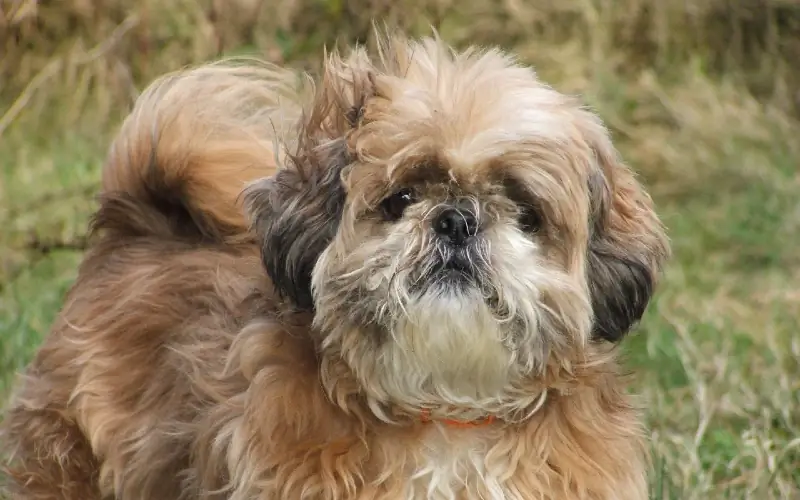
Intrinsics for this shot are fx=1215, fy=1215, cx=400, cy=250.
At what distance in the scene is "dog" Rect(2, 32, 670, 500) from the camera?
2.41m

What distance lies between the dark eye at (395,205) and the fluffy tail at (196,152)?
77 cm

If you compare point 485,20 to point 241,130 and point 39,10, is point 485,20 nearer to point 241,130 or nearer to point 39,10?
point 39,10

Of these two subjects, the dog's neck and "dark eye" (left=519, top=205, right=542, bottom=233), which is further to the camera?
the dog's neck

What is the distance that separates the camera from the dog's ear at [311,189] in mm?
2541

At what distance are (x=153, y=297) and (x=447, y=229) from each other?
1.10 meters

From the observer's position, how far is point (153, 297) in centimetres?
321

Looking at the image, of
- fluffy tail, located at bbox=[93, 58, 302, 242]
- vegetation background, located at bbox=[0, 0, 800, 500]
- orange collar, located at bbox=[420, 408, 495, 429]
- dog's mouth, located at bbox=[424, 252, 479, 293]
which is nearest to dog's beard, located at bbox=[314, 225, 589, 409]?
dog's mouth, located at bbox=[424, 252, 479, 293]

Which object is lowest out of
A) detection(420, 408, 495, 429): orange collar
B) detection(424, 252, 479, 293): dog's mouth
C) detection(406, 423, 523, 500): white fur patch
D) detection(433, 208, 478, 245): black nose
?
detection(406, 423, 523, 500): white fur patch

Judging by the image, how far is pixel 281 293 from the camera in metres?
2.65

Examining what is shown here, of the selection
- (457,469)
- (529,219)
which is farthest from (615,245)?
(457,469)

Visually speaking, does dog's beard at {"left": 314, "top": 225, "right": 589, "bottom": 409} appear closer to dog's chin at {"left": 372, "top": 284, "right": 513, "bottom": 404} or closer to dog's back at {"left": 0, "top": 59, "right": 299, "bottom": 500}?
dog's chin at {"left": 372, "top": 284, "right": 513, "bottom": 404}

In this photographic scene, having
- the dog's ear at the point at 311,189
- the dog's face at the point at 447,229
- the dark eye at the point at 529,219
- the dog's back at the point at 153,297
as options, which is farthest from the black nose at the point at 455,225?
the dog's back at the point at 153,297

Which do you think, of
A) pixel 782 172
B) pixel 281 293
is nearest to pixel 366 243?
pixel 281 293

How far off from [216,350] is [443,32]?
14.7 ft
